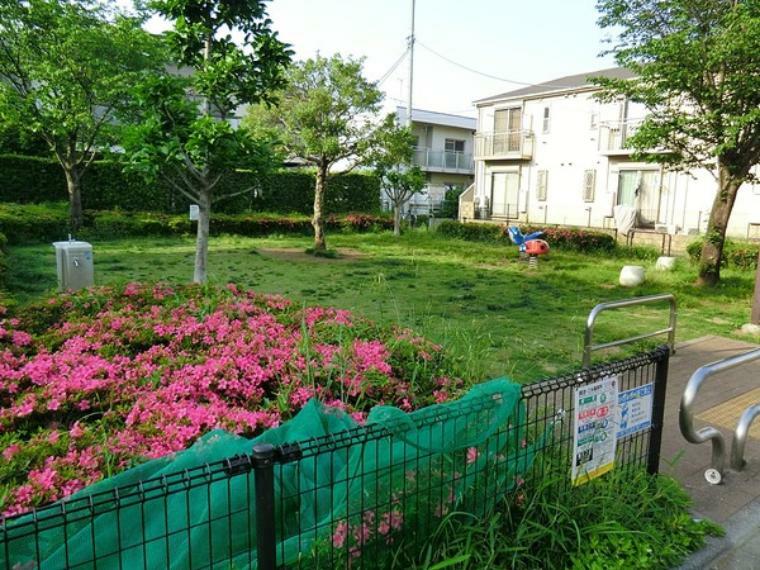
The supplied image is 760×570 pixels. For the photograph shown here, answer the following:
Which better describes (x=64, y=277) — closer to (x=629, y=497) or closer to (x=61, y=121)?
(x=629, y=497)

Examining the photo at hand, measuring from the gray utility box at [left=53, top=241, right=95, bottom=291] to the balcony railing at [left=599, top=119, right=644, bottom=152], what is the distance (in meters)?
17.0

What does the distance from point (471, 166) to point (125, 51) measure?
2013 cm

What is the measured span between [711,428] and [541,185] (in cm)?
1990

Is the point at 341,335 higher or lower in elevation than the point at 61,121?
lower

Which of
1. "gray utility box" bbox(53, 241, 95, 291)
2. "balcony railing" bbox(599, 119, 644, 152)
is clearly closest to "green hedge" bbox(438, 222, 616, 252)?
"balcony railing" bbox(599, 119, 644, 152)

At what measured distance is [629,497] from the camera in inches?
113

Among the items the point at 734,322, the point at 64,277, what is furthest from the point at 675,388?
the point at 64,277

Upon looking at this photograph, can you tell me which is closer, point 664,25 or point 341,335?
point 341,335

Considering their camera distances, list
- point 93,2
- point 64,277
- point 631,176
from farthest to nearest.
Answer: point 631,176 → point 93,2 → point 64,277

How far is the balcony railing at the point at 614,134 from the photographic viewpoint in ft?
63.5

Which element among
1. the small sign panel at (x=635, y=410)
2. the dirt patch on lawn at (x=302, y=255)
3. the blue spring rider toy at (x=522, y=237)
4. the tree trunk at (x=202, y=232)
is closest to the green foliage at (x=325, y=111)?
the dirt patch on lawn at (x=302, y=255)

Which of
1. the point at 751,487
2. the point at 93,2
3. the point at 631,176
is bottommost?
the point at 751,487

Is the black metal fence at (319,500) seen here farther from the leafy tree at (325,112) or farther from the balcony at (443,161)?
the balcony at (443,161)

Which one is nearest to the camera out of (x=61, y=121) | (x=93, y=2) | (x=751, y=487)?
(x=751, y=487)
